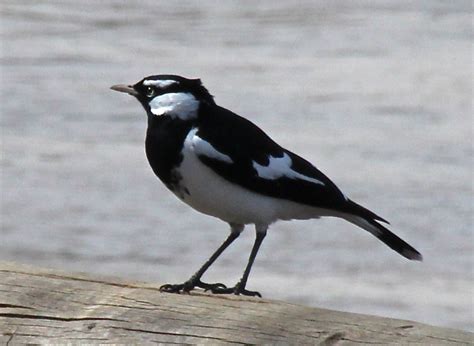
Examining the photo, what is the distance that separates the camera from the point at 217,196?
14.5 ft

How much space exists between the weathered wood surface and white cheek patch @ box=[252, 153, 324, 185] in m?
1.08

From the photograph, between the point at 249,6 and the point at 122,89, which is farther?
the point at 249,6

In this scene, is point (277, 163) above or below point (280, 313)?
above

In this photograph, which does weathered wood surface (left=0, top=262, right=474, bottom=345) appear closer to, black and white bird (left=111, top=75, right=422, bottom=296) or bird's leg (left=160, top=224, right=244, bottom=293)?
bird's leg (left=160, top=224, right=244, bottom=293)

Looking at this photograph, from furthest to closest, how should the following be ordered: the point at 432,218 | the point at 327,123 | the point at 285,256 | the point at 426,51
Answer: the point at 426,51, the point at 327,123, the point at 432,218, the point at 285,256

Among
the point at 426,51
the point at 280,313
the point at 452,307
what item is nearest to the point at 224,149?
the point at 280,313

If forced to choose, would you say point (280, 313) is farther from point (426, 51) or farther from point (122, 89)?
point (426, 51)

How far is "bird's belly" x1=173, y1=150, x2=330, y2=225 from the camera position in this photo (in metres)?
4.40

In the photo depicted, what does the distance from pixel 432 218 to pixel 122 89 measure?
4.75m

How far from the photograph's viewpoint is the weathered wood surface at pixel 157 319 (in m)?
3.07

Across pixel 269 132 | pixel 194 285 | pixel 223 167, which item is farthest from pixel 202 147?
pixel 269 132

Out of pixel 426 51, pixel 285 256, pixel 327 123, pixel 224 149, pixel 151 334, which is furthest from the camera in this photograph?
pixel 426 51

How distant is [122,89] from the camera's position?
4602 mm

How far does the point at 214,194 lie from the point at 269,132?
5782 mm
